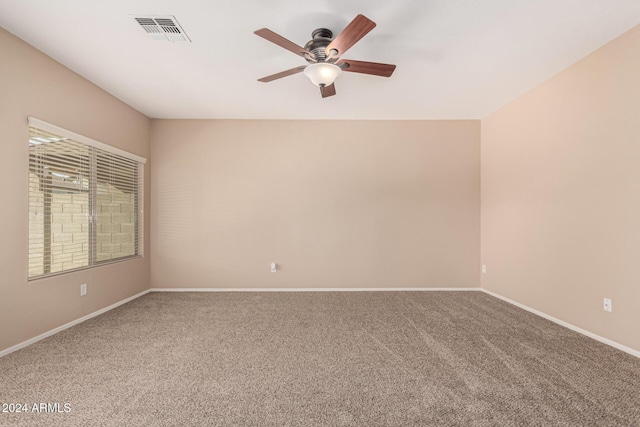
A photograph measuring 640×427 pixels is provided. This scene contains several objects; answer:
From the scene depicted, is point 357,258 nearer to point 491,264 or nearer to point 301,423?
point 491,264

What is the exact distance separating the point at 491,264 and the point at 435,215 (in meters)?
1.06

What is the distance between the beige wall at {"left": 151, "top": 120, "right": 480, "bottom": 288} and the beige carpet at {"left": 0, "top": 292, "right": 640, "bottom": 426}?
113 centimetres

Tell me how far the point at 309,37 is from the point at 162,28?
1184 millimetres

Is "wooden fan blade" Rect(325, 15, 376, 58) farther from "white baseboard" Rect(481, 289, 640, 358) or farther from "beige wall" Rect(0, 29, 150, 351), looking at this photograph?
"white baseboard" Rect(481, 289, 640, 358)

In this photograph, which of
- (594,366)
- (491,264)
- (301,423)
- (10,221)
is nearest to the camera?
(301,423)

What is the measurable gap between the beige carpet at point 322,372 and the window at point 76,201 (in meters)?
0.79

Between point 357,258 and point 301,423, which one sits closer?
point 301,423

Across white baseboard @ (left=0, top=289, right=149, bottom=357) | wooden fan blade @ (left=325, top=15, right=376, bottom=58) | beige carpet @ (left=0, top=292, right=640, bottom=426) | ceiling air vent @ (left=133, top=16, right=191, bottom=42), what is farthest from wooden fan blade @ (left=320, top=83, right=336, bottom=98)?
white baseboard @ (left=0, top=289, right=149, bottom=357)

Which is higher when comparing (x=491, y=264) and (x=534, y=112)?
(x=534, y=112)

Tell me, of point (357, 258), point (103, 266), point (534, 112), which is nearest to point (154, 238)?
point (103, 266)

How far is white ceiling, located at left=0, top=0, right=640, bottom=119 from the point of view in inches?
81.0

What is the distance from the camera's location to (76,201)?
10.1 ft

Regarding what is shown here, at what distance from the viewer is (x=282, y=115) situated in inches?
168

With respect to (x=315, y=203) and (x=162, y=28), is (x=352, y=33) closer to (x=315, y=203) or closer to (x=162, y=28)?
(x=162, y=28)
